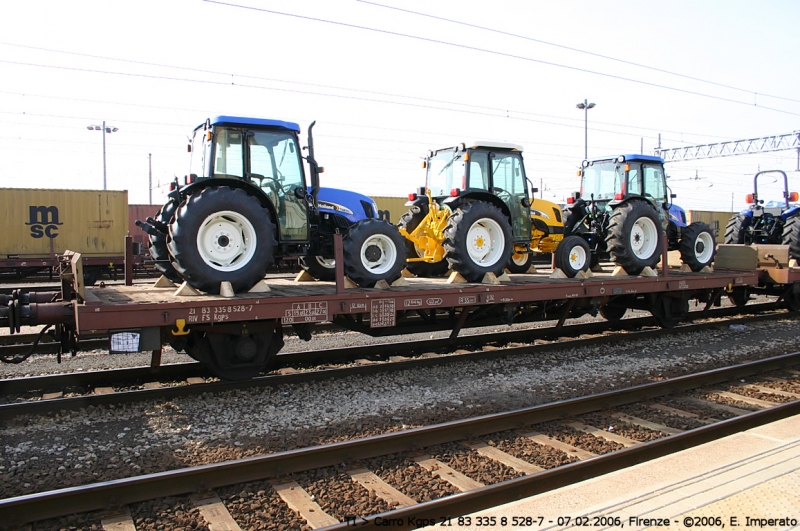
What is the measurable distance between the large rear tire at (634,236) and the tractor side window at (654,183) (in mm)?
1075

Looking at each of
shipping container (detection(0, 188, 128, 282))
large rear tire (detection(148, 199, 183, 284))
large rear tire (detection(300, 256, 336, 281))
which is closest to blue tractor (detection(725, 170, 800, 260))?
large rear tire (detection(300, 256, 336, 281))

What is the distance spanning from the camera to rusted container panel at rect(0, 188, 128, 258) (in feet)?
68.4

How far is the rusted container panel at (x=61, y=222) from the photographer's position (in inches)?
821

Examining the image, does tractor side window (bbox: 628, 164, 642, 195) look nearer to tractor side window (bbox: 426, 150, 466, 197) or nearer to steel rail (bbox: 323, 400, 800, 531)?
tractor side window (bbox: 426, 150, 466, 197)

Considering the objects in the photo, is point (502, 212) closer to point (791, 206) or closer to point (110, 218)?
point (791, 206)

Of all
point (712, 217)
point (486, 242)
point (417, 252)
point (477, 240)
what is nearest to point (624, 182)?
point (486, 242)

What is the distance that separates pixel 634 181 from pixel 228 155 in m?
8.05

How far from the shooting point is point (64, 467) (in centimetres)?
485

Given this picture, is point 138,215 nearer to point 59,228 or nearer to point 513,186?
point 59,228

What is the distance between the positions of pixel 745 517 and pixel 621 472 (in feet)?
2.97

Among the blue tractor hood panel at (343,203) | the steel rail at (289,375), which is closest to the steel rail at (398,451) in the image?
the steel rail at (289,375)

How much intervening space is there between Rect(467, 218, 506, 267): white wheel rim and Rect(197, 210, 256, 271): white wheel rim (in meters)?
3.45

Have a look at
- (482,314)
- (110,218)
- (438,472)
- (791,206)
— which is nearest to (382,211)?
(110,218)

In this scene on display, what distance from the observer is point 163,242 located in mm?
7867
